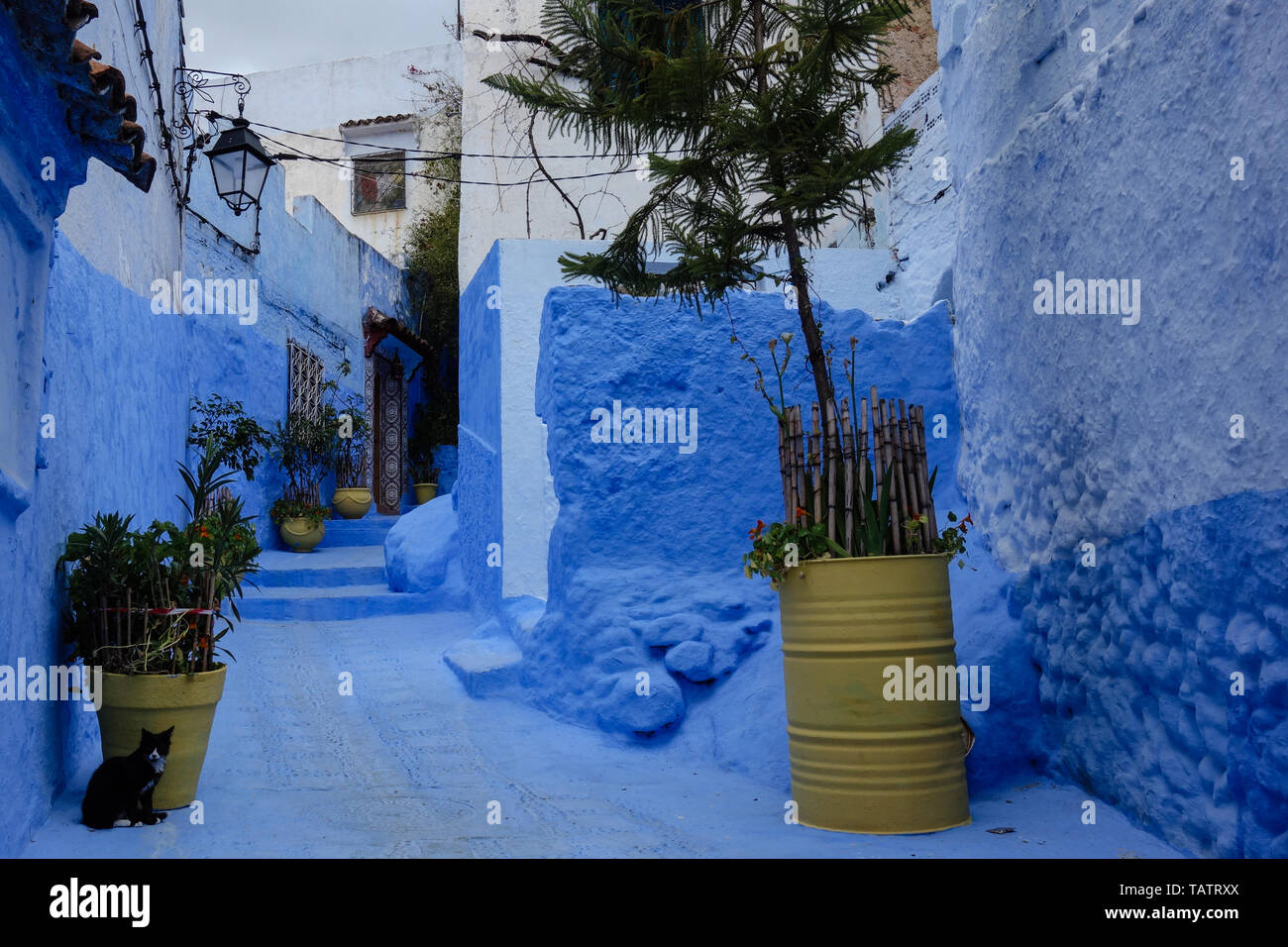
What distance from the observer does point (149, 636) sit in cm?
398

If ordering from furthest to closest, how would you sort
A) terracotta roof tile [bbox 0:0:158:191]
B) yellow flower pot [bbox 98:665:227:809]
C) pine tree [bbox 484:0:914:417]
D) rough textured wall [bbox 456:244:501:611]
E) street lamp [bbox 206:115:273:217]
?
rough textured wall [bbox 456:244:501:611]
street lamp [bbox 206:115:273:217]
pine tree [bbox 484:0:914:417]
yellow flower pot [bbox 98:665:227:809]
terracotta roof tile [bbox 0:0:158:191]

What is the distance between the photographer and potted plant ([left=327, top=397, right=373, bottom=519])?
37.3ft

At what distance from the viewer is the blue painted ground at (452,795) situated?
11.6 ft

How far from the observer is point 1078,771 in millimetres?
4090

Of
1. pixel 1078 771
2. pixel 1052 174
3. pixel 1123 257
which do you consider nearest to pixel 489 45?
pixel 1052 174

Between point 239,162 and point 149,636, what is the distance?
13.6 feet

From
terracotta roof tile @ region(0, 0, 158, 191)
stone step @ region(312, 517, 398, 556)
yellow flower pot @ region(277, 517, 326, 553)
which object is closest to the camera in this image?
terracotta roof tile @ region(0, 0, 158, 191)

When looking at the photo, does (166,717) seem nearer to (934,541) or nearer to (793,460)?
(793,460)

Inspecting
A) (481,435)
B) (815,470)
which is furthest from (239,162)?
(815,470)

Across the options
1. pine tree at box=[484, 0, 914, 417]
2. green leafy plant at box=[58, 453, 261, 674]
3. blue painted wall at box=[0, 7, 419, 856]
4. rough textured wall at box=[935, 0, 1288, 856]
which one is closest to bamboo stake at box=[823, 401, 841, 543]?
pine tree at box=[484, 0, 914, 417]

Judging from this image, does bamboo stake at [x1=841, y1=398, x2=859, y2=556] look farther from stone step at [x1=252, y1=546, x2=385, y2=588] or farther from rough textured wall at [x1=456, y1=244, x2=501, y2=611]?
stone step at [x1=252, y1=546, x2=385, y2=588]

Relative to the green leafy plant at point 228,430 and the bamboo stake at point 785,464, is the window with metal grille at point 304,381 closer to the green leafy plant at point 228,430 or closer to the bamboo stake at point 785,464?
the green leafy plant at point 228,430

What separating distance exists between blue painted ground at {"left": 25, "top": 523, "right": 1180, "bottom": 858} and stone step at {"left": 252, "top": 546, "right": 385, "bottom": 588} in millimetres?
1895
